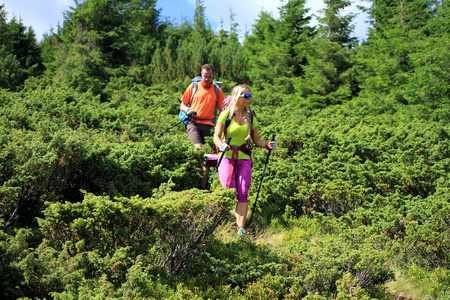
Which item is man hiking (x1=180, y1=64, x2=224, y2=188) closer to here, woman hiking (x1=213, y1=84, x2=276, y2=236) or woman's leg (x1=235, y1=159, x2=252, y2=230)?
woman hiking (x1=213, y1=84, x2=276, y2=236)

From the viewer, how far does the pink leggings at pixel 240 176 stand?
14.6ft

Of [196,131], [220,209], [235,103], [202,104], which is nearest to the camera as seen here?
[220,209]

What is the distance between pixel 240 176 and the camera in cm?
447

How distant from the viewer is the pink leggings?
445 centimetres

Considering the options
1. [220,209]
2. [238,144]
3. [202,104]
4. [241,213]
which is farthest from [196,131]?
[220,209]

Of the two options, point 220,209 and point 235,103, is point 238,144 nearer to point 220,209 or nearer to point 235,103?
point 235,103

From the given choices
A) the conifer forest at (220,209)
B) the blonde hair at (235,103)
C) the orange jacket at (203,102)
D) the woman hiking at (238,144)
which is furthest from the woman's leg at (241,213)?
the orange jacket at (203,102)

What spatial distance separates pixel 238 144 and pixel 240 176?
1.31 feet

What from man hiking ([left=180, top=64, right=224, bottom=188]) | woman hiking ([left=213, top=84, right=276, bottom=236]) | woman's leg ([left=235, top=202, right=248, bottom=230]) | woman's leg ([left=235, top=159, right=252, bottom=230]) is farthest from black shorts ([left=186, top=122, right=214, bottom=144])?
woman's leg ([left=235, top=202, right=248, bottom=230])

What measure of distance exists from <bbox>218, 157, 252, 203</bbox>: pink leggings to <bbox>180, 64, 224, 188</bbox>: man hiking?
1601mm

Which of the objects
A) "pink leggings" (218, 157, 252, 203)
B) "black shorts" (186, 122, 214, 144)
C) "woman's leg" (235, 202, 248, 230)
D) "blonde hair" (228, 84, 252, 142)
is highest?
"blonde hair" (228, 84, 252, 142)

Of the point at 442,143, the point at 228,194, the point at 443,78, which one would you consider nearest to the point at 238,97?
the point at 228,194

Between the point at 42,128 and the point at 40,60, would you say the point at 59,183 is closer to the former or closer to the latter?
the point at 42,128

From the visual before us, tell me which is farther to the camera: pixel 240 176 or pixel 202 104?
pixel 202 104
